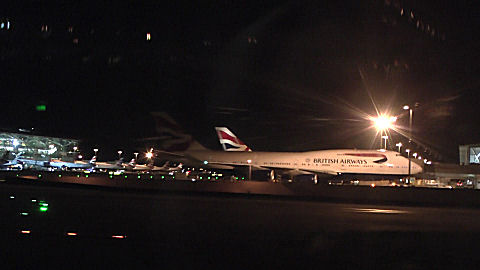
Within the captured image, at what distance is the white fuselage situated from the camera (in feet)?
182

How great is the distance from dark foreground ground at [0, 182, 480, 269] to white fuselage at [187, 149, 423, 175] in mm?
33316

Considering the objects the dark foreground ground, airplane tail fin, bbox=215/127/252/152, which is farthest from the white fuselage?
the dark foreground ground

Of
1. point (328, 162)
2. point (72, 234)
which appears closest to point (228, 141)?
point (328, 162)

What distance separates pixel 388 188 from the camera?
33562 mm

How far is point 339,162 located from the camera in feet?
185

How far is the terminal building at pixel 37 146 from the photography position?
8888 cm

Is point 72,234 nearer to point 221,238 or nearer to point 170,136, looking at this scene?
point 221,238

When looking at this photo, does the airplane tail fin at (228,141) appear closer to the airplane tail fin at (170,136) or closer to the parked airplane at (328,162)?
the airplane tail fin at (170,136)

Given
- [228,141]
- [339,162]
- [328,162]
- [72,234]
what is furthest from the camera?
[228,141]

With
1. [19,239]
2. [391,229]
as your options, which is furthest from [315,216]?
[19,239]

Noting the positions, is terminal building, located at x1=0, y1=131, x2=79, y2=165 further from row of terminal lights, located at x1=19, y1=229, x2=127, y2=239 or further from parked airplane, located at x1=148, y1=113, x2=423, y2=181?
row of terminal lights, located at x1=19, y1=229, x2=127, y2=239

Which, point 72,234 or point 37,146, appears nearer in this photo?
point 72,234

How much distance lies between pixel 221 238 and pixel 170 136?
56.0m

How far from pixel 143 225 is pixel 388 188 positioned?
22.0 meters
